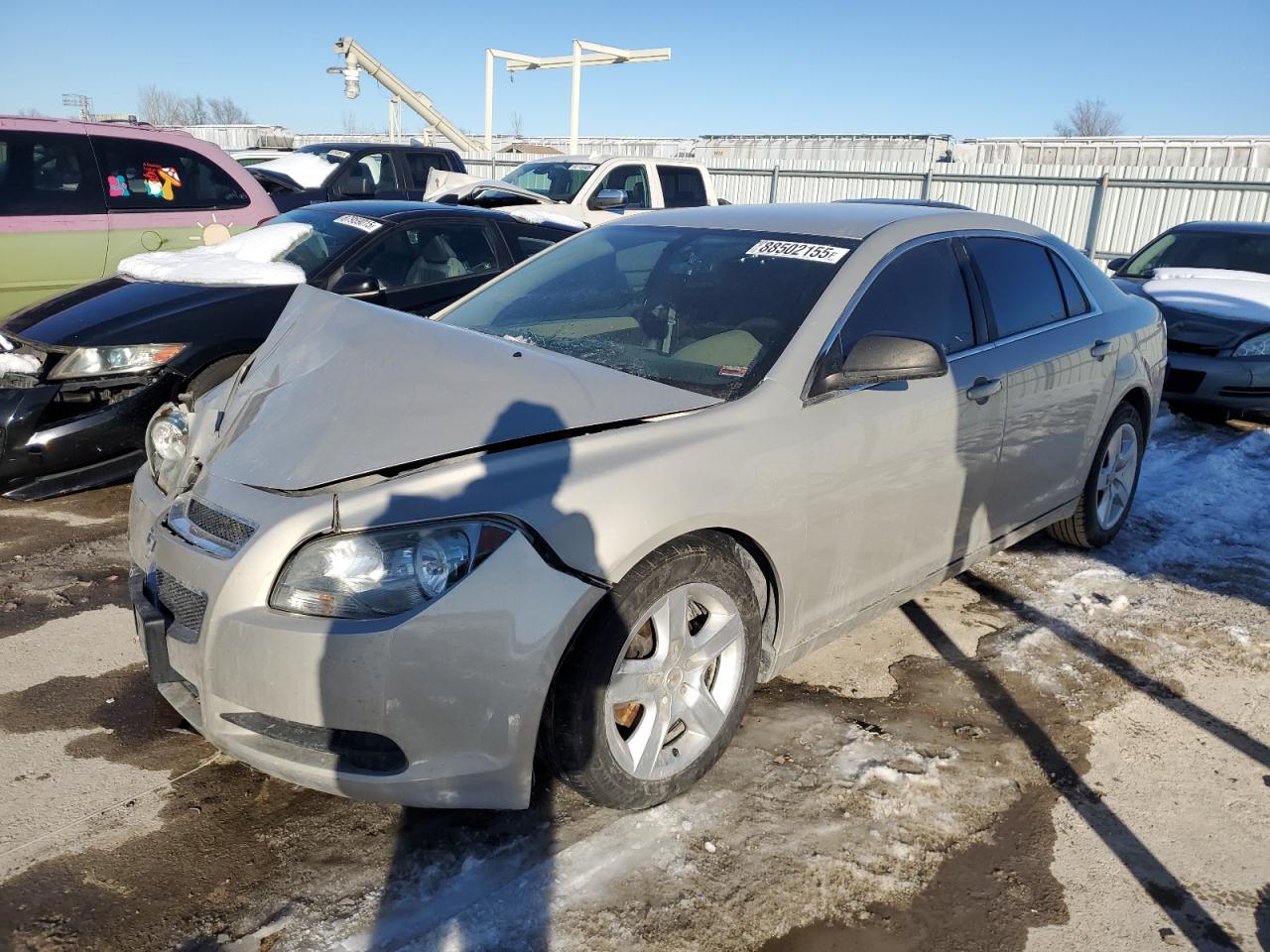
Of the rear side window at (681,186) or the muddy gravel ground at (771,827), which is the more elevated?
the rear side window at (681,186)

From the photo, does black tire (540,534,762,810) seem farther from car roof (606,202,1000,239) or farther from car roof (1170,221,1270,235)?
car roof (1170,221,1270,235)

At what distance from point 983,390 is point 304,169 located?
10609 mm

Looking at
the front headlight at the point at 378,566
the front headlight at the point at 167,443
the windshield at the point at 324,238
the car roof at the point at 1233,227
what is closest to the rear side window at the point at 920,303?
the front headlight at the point at 378,566

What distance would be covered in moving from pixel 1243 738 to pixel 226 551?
3.24 metres

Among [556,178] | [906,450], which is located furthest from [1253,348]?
[556,178]

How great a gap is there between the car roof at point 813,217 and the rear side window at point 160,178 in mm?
4821

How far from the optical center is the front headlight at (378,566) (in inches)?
89.0

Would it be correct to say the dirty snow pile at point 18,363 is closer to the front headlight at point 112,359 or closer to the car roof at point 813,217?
the front headlight at point 112,359

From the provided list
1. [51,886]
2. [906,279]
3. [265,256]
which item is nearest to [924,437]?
[906,279]

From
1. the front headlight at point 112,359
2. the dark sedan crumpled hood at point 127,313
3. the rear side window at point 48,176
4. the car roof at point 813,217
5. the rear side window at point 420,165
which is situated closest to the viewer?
the car roof at point 813,217

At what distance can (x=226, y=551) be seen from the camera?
7.70 ft

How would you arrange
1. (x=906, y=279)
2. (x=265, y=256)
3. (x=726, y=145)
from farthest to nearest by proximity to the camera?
(x=726, y=145)
(x=265, y=256)
(x=906, y=279)

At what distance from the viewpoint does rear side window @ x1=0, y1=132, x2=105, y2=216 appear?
6.78m

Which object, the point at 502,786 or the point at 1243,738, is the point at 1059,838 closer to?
the point at 1243,738
